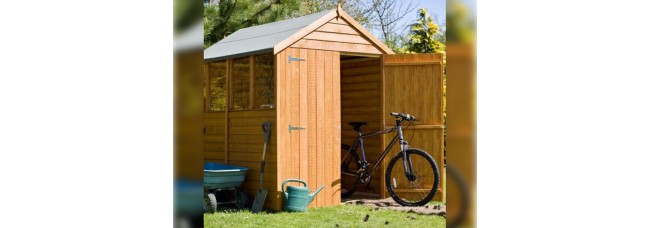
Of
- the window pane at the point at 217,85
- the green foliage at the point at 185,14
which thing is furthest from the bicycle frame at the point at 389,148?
the green foliage at the point at 185,14

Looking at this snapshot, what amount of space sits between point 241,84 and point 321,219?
197cm

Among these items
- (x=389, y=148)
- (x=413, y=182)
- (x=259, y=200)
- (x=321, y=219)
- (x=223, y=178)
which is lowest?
(x=321, y=219)

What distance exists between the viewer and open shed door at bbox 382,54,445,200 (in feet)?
27.1

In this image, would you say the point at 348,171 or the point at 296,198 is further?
the point at 348,171

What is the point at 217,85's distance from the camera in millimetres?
8641

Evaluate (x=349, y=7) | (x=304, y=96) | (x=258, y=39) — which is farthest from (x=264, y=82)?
(x=349, y=7)

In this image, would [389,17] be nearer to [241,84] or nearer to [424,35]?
[424,35]

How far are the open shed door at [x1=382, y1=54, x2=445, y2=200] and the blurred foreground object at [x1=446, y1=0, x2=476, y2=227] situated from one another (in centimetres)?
437

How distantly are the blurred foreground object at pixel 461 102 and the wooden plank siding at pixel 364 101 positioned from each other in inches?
190

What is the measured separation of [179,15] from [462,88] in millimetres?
1517

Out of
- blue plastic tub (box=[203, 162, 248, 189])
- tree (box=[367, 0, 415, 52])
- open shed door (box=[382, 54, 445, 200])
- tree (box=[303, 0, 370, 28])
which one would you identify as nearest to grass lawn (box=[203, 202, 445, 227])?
blue plastic tub (box=[203, 162, 248, 189])

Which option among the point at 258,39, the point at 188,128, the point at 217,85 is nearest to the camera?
the point at 188,128

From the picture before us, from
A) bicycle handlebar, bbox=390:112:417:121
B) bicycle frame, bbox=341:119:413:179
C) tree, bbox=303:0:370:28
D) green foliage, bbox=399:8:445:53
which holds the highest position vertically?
tree, bbox=303:0:370:28

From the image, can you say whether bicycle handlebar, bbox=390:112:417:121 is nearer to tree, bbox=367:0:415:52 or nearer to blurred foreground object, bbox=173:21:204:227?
blurred foreground object, bbox=173:21:204:227
